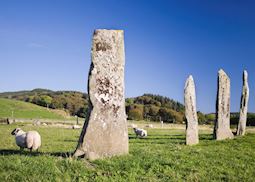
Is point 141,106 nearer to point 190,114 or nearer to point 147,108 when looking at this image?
point 147,108

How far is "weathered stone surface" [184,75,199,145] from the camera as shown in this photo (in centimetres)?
1866

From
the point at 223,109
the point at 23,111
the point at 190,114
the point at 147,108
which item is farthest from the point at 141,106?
the point at 190,114

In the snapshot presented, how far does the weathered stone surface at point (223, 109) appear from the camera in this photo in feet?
69.5

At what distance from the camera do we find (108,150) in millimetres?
11422

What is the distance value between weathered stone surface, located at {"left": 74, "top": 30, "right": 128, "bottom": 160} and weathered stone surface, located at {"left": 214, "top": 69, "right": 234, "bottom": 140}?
36.2ft

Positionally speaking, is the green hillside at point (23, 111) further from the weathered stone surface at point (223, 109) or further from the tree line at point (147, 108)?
the weathered stone surface at point (223, 109)

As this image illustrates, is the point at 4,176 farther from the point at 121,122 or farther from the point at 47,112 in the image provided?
the point at 47,112

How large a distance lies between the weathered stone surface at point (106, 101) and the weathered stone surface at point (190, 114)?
7711 mm

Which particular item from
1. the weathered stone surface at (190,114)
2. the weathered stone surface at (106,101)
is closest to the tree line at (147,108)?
the weathered stone surface at (190,114)

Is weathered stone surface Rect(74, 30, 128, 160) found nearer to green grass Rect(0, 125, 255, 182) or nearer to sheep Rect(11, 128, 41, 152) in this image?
green grass Rect(0, 125, 255, 182)

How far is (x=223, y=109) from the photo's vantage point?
21.6m

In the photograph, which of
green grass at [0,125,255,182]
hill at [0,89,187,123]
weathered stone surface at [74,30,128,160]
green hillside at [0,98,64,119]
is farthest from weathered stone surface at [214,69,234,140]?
hill at [0,89,187,123]

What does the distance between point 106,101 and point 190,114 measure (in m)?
8.74

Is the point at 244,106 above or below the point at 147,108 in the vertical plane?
below
